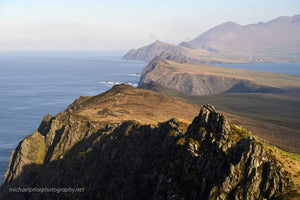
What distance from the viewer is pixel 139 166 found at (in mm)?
74000

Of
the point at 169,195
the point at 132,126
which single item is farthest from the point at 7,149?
the point at 169,195

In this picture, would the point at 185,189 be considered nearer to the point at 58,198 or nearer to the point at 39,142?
the point at 58,198

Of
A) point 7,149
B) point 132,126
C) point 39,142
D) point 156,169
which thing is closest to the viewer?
point 156,169

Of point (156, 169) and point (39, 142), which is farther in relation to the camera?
point (39, 142)

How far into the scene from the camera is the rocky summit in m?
51.0

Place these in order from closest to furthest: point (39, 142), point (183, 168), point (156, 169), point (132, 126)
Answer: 1. point (183, 168)
2. point (156, 169)
3. point (132, 126)
4. point (39, 142)

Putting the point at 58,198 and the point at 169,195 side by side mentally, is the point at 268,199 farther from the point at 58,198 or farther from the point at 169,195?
the point at 58,198

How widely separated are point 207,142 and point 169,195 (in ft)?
41.5

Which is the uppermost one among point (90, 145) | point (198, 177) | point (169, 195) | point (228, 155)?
point (228, 155)

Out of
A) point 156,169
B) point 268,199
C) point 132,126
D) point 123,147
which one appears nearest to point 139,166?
point 156,169

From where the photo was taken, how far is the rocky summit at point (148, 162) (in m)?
51.0

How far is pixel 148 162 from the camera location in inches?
2847

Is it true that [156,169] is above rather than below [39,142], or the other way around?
above

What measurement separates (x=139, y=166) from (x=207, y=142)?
22.4 meters
